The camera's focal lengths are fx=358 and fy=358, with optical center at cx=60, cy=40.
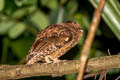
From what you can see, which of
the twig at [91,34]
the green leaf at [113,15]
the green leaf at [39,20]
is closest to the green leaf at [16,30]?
the green leaf at [39,20]

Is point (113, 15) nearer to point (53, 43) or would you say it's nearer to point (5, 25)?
point (53, 43)

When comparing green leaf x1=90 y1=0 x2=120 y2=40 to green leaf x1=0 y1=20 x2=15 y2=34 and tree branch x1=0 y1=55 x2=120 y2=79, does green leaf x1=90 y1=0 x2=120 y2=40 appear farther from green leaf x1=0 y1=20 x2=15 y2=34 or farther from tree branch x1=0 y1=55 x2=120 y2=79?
green leaf x1=0 y1=20 x2=15 y2=34

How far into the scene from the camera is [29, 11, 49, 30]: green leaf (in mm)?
4287

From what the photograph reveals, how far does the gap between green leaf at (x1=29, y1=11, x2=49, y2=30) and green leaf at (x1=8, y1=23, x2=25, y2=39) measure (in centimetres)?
15

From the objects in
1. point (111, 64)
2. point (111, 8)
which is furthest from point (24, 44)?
point (111, 64)

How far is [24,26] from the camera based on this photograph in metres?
4.55

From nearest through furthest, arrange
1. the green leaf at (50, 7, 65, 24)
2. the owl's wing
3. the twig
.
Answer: the twig, the owl's wing, the green leaf at (50, 7, 65, 24)

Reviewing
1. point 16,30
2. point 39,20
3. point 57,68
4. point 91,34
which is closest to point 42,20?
point 39,20

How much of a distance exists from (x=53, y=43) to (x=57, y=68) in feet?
1.83

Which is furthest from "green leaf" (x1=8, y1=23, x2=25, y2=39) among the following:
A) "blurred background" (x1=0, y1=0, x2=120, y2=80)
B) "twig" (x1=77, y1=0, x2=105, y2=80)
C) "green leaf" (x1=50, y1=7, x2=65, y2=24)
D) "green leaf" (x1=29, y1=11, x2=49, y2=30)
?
"twig" (x1=77, y1=0, x2=105, y2=80)

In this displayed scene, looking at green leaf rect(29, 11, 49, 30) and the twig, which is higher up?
green leaf rect(29, 11, 49, 30)

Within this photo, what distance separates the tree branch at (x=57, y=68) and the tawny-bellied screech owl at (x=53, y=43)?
333 mm

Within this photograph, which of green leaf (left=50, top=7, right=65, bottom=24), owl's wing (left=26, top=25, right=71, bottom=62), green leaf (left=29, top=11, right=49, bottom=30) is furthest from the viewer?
green leaf (left=50, top=7, right=65, bottom=24)

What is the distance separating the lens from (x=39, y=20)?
14.5 ft
